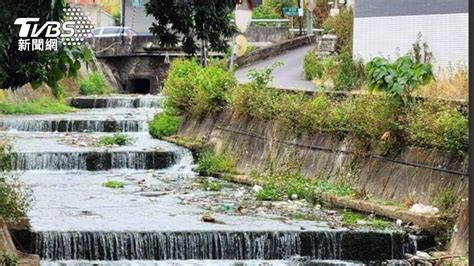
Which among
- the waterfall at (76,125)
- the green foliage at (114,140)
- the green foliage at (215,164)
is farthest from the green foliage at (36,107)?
the green foliage at (215,164)

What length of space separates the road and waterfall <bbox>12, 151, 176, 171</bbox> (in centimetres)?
258

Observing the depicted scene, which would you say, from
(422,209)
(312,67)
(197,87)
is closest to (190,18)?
(422,209)

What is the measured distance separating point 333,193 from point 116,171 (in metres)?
3.62

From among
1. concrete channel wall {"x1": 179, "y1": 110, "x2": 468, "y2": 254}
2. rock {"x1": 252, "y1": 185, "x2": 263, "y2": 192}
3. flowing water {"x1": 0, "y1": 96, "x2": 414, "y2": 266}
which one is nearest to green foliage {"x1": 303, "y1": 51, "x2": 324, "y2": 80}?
concrete channel wall {"x1": 179, "y1": 110, "x2": 468, "y2": 254}

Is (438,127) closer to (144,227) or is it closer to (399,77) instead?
(399,77)

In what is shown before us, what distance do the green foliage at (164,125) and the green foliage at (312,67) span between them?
2892 millimetres

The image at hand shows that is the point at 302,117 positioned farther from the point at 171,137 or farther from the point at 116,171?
the point at 171,137

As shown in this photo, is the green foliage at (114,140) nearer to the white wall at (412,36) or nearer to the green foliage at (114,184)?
the green foliage at (114,184)

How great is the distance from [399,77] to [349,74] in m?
5.24

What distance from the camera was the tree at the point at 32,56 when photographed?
442 centimetres

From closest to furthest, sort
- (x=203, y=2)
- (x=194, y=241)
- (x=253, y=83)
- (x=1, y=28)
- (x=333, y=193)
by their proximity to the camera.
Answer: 1. (x=203, y=2)
2. (x=1, y=28)
3. (x=194, y=241)
4. (x=333, y=193)
5. (x=253, y=83)

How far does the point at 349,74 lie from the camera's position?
1463 centimetres

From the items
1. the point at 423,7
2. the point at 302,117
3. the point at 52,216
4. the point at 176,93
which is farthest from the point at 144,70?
the point at 52,216

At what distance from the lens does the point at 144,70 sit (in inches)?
923
